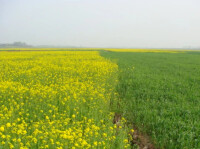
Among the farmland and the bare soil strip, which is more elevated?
the farmland

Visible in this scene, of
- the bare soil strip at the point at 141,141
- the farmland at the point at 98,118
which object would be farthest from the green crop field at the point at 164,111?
the bare soil strip at the point at 141,141

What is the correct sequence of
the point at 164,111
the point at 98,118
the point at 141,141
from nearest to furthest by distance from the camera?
the point at 141,141, the point at 98,118, the point at 164,111

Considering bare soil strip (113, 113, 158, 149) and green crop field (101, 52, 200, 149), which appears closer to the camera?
green crop field (101, 52, 200, 149)

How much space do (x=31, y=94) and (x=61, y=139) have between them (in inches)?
131

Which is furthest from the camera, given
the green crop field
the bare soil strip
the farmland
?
the bare soil strip

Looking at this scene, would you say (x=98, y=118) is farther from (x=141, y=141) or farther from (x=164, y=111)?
(x=164, y=111)

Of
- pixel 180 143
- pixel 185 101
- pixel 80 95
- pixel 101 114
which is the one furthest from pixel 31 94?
pixel 185 101

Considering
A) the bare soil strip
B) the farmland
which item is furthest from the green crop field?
the bare soil strip

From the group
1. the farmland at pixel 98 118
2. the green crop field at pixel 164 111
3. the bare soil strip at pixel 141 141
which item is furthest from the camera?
the bare soil strip at pixel 141 141

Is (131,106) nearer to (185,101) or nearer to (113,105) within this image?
(113,105)

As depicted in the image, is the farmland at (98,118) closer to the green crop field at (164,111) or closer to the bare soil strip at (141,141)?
the green crop field at (164,111)

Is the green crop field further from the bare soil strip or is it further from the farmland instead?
the bare soil strip

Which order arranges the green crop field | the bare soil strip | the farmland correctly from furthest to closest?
the bare soil strip < the green crop field < the farmland

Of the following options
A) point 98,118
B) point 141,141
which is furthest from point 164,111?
point 98,118
